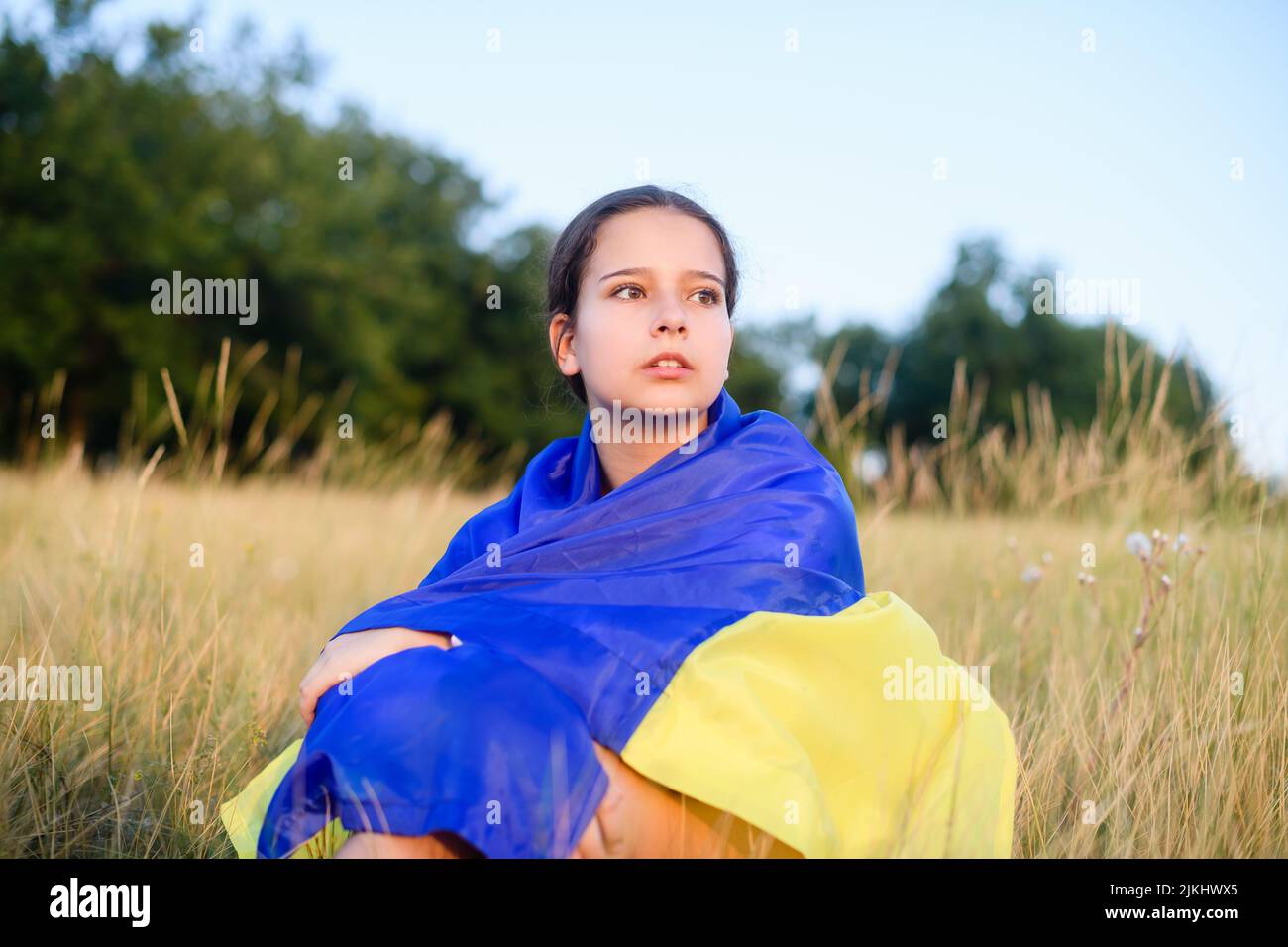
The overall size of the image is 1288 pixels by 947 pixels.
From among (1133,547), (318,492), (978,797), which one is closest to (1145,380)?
(1133,547)

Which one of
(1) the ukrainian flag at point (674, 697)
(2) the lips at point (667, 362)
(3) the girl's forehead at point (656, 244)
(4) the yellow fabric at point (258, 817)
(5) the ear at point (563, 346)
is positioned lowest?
(4) the yellow fabric at point (258, 817)

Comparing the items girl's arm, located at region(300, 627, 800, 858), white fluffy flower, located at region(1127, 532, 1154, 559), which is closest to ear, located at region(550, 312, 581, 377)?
girl's arm, located at region(300, 627, 800, 858)

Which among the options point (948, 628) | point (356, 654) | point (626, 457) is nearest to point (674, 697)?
point (356, 654)

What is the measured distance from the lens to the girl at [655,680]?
1.44 meters

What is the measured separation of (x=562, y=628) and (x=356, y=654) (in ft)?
1.18

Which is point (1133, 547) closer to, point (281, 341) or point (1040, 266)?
point (281, 341)

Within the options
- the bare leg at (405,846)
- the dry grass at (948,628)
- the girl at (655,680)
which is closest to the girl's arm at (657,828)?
the girl at (655,680)

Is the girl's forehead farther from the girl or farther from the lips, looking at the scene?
the lips

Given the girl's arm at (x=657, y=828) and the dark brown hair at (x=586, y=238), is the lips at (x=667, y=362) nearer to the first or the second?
the dark brown hair at (x=586, y=238)

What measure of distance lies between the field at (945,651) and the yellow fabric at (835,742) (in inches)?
12.1

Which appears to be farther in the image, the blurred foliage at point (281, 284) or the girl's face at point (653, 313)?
the blurred foliage at point (281, 284)

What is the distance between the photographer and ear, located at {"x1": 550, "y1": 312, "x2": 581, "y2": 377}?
7.73ft

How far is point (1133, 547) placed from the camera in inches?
95.8
